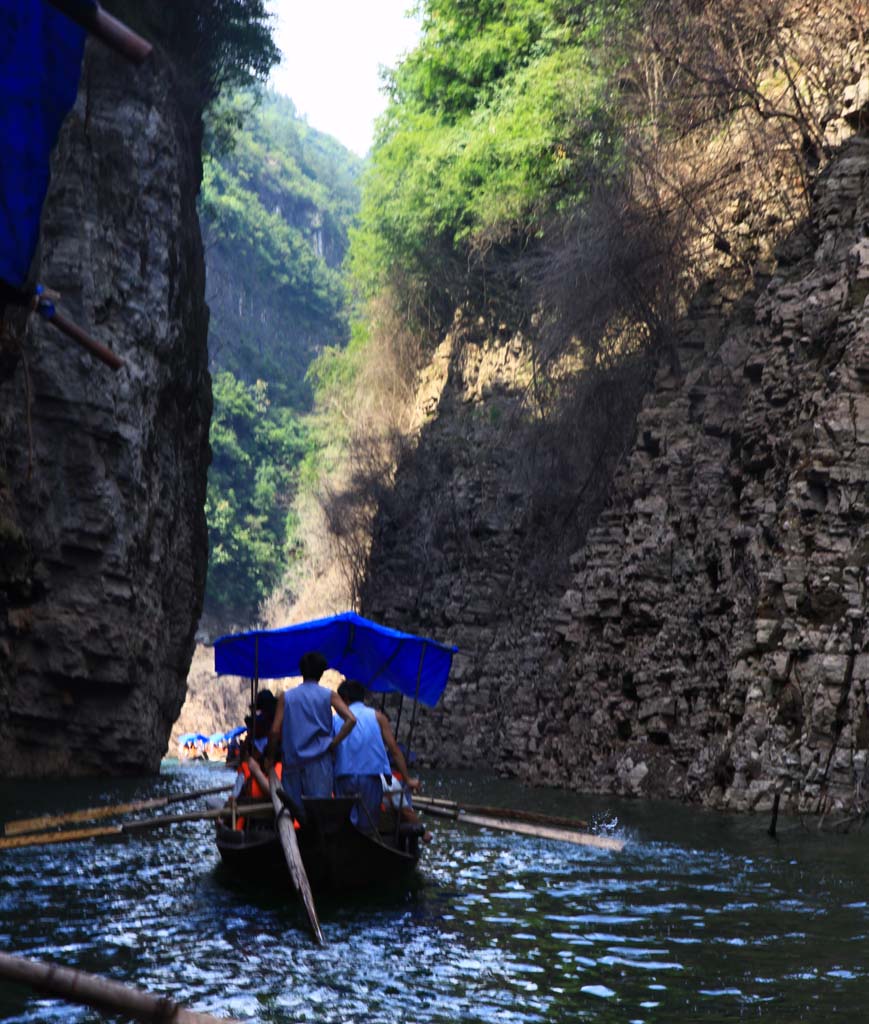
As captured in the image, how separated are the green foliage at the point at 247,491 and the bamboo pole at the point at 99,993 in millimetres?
60860

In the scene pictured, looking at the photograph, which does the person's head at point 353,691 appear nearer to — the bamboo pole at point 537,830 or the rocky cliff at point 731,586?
the bamboo pole at point 537,830

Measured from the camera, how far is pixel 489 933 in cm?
1052

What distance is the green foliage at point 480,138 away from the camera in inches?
1271

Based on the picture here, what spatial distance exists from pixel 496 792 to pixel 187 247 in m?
14.2

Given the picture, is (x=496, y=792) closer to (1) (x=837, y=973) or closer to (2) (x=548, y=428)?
(2) (x=548, y=428)

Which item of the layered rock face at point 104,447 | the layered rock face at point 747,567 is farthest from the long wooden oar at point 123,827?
the layered rock face at point 104,447

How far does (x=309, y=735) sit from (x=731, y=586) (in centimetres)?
1064

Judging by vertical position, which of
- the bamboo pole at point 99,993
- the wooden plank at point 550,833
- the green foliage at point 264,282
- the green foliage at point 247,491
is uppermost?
the green foliage at point 264,282

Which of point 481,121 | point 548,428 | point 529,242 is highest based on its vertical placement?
point 481,121

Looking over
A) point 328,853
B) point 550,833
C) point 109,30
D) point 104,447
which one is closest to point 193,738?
point 104,447

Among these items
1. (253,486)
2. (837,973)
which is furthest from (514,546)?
(253,486)

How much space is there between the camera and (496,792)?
2489cm

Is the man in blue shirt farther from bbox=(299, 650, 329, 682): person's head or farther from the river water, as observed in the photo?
the river water

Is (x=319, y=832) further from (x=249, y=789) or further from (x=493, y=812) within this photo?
(x=493, y=812)
